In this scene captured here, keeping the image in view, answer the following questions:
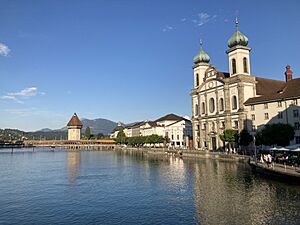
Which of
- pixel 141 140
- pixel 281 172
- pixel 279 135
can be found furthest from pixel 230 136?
pixel 141 140

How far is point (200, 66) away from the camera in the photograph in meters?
90.5

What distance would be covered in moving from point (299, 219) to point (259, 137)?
38.0 m

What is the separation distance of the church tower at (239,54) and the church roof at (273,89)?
513cm

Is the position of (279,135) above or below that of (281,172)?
above

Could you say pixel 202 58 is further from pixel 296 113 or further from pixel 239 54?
pixel 296 113

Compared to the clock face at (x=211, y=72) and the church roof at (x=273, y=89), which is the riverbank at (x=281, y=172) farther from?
the clock face at (x=211, y=72)

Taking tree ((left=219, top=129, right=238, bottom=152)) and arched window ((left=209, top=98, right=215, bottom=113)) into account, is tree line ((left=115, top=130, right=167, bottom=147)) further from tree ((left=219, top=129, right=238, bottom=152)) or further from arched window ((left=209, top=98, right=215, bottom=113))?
tree ((left=219, top=129, right=238, bottom=152))

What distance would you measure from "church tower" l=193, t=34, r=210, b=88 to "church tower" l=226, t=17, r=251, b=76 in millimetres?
14524

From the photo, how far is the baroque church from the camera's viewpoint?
58844mm

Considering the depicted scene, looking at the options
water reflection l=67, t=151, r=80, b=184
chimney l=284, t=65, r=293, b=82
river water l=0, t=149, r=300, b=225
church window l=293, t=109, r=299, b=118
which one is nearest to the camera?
river water l=0, t=149, r=300, b=225

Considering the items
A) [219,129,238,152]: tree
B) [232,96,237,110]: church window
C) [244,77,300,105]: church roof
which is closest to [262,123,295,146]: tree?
[244,77,300,105]: church roof

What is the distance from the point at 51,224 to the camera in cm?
1962

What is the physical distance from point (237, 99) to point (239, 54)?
11905 millimetres

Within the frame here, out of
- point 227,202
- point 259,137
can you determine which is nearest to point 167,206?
point 227,202
